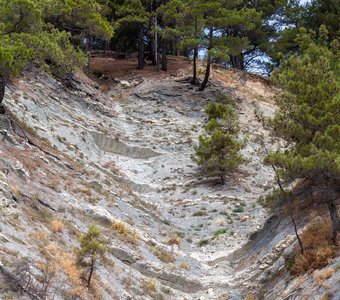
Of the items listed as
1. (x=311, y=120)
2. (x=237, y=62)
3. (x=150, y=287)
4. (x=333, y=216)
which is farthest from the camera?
(x=237, y=62)

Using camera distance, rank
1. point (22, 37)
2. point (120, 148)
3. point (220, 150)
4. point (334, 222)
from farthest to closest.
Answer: point (120, 148) → point (220, 150) → point (22, 37) → point (334, 222)

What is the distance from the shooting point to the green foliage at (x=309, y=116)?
40.6ft

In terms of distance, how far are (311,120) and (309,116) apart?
13 cm

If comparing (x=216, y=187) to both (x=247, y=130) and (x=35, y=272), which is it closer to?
(x=247, y=130)

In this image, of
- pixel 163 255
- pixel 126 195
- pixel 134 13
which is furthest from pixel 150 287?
pixel 134 13

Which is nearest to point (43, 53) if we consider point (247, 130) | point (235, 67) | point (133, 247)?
point (133, 247)

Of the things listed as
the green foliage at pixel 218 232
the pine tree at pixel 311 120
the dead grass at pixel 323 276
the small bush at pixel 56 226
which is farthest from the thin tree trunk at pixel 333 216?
the small bush at pixel 56 226

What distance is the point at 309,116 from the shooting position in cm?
1337

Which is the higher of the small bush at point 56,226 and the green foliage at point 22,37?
the green foliage at point 22,37

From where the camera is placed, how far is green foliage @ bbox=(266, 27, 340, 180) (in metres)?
12.4

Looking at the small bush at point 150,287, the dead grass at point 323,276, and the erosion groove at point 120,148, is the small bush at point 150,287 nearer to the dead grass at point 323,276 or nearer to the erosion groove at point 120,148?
the dead grass at point 323,276

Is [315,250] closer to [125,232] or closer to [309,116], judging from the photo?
[309,116]

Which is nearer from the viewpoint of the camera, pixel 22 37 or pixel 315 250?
pixel 315 250

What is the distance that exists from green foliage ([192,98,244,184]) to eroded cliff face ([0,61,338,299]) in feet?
2.64
